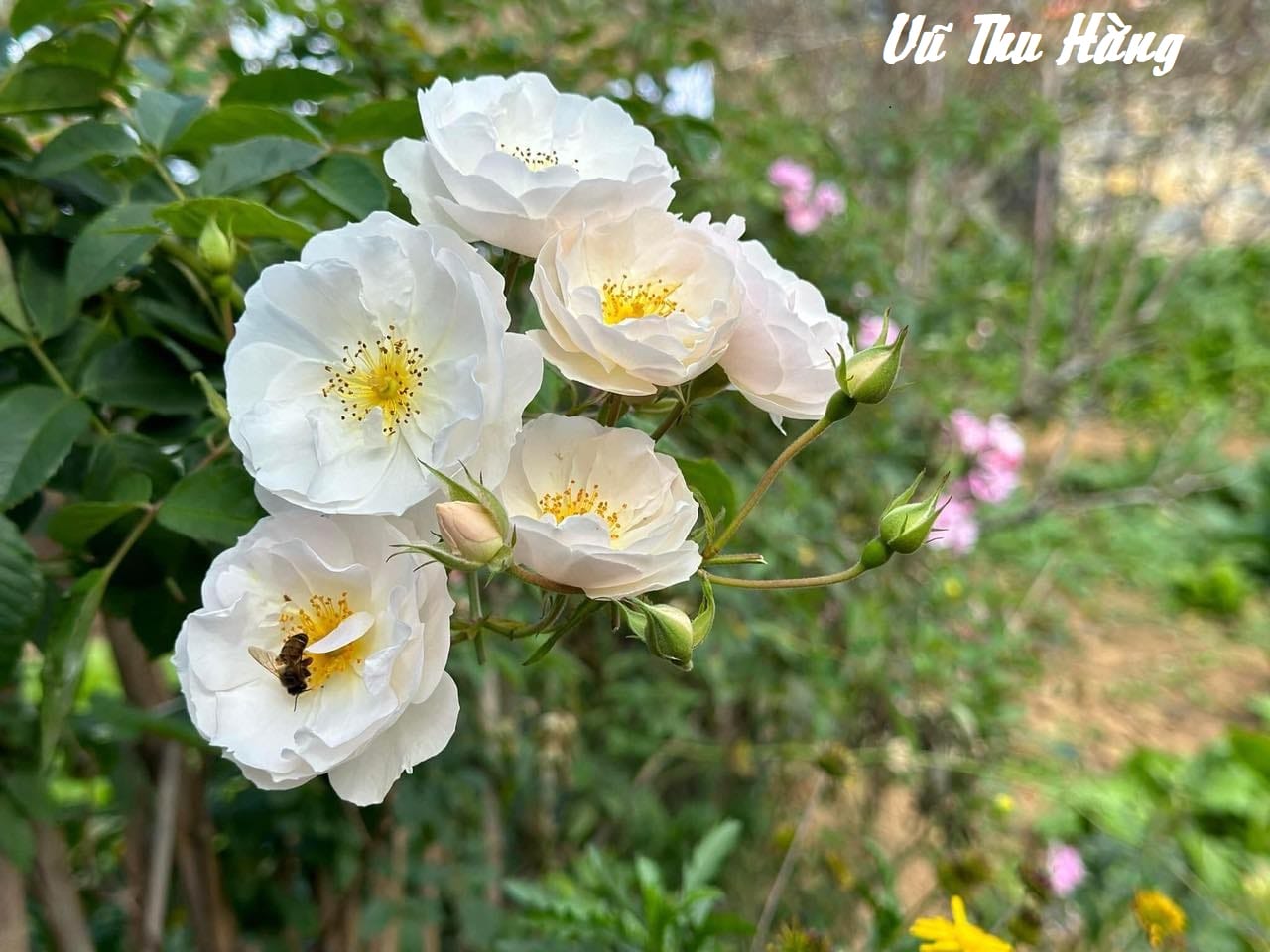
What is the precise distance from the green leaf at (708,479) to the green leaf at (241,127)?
29 centimetres

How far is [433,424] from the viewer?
380 mm

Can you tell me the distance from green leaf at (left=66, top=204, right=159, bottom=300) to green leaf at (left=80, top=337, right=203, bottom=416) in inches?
1.7

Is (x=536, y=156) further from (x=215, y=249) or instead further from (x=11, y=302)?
(x=11, y=302)

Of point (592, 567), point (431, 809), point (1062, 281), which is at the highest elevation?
point (592, 567)

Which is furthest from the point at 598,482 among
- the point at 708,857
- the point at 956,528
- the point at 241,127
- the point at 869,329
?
the point at 956,528

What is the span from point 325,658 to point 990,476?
64.9 inches

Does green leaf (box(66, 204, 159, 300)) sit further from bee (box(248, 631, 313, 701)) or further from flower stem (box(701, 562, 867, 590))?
flower stem (box(701, 562, 867, 590))

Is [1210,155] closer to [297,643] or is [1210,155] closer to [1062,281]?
[1062,281]

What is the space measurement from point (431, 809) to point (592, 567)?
2.51 feet

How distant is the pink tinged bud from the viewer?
33cm

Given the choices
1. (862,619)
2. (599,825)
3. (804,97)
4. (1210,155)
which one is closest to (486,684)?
(599,825)

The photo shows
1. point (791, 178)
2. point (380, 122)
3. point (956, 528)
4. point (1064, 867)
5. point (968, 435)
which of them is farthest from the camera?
point (968, 435)

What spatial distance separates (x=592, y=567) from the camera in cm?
35

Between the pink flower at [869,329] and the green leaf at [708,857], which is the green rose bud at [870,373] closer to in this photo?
the green leaf at [708,857]
